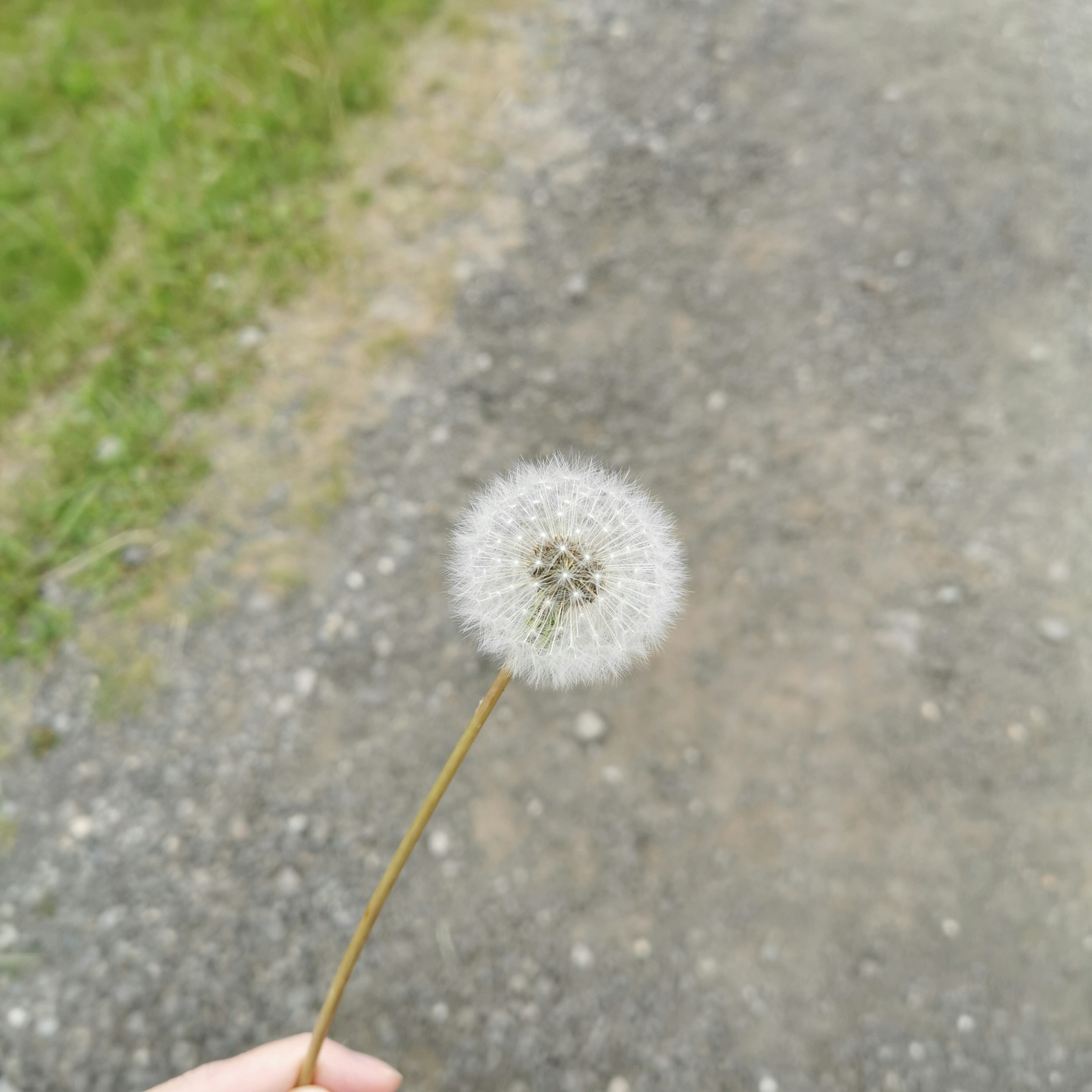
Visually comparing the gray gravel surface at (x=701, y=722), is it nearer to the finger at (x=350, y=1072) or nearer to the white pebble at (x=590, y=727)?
the white pebble at (x=590, y=727)

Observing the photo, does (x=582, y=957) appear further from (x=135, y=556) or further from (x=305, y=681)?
(x=135, y=556)

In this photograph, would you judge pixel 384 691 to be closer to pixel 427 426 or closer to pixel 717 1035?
pixel 427 426

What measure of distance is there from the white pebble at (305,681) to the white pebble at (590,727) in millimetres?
1067

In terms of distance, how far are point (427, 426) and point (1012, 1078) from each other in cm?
328

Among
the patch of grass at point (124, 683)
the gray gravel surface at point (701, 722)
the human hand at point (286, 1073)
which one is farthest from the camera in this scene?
the patch of grass at point (124, 683)

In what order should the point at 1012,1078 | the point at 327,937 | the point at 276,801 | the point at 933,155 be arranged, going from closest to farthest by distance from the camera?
1. the point at 1012,1078
2. the point at 327,937
3. the point at 276,801
4. the point at 933,155

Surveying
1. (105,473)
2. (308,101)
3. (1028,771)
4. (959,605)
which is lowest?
(1028,771)

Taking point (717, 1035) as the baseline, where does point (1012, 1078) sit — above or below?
below

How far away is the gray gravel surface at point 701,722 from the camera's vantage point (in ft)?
9.68

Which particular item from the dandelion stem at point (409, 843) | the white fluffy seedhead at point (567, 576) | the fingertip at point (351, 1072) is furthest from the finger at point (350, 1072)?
the white fluffy seedhead at point (567, 576)

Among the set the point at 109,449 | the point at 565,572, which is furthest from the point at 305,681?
the point at 565,572

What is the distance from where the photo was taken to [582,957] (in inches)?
120

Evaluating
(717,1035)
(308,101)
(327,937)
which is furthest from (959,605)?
(308,101)

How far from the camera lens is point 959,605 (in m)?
3.47
